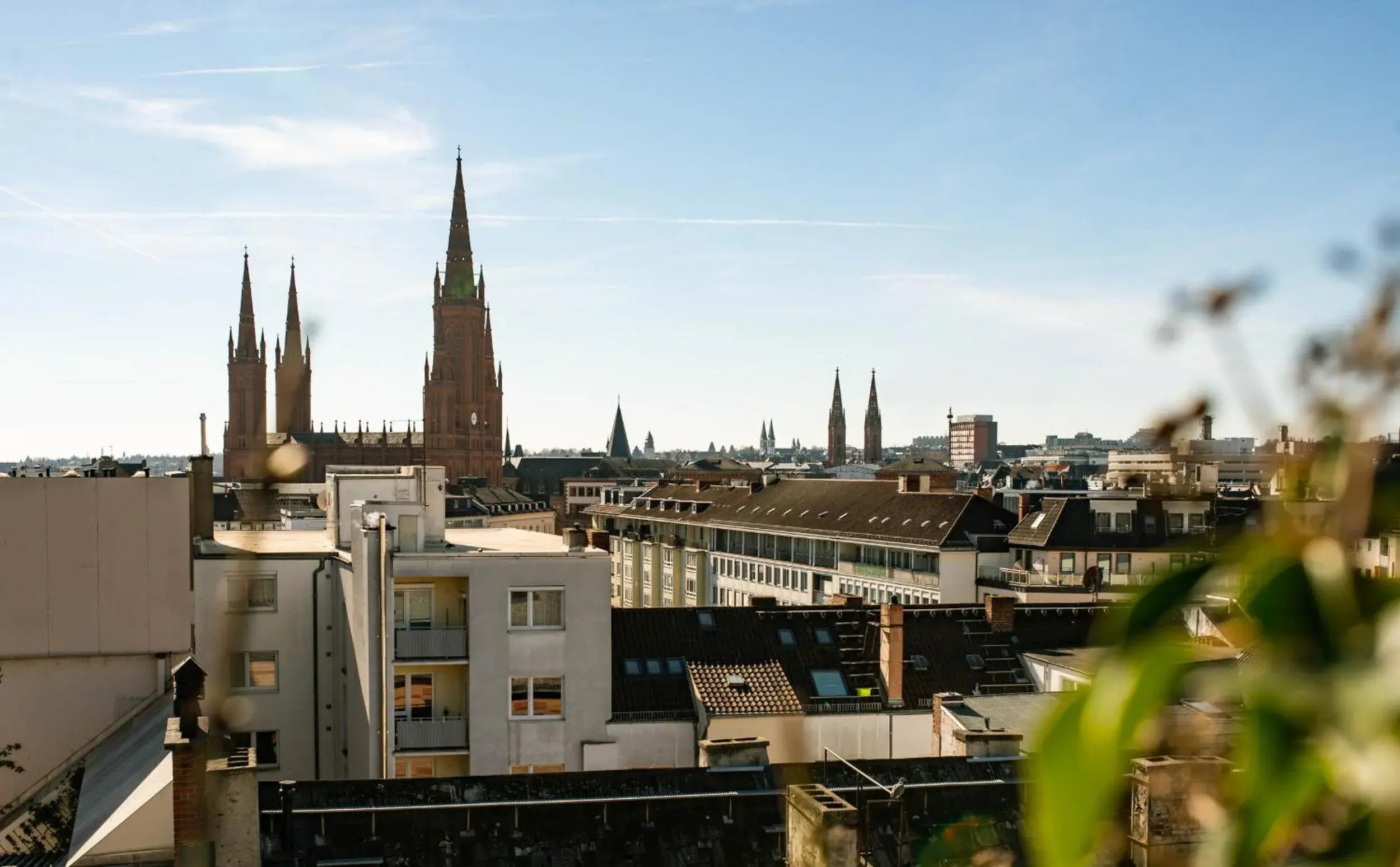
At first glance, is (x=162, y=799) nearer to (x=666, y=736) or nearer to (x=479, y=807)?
(x=479, y=807)

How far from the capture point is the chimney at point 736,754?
22.1 metres

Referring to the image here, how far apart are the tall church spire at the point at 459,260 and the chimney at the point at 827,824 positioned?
178146 millimetres

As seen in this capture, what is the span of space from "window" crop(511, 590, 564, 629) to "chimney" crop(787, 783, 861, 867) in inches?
576

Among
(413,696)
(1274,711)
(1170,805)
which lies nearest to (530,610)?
(413,696)

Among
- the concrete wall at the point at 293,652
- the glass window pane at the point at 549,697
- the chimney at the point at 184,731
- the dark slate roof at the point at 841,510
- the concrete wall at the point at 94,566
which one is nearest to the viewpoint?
the chimney at the point at 184,731

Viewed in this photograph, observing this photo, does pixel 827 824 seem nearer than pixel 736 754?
Yes

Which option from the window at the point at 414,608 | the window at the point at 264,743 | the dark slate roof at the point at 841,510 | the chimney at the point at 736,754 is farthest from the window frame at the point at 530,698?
the dark slate roof at the point at 841,510

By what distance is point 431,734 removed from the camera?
97.8ft

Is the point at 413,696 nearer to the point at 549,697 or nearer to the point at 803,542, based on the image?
the point at 549,697

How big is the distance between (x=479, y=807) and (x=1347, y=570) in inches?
752

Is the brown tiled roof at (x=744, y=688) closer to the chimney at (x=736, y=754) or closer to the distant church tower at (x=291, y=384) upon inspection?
the chimney at (x=736, y=754)

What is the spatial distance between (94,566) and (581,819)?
33.3 ft

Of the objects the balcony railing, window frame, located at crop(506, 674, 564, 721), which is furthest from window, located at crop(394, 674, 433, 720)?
window frame, located at crop(506, 674, 564, 721)

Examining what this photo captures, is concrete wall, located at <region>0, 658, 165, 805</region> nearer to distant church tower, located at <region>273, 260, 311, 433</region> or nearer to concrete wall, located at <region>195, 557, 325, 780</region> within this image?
concrete wall, located at <region>195, 557, 325, 780</region>
